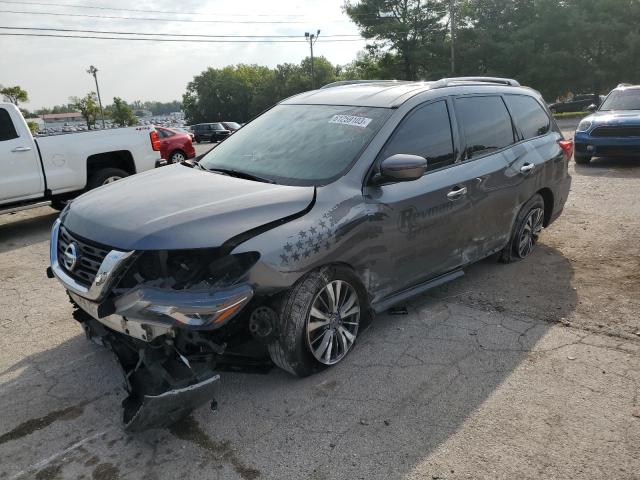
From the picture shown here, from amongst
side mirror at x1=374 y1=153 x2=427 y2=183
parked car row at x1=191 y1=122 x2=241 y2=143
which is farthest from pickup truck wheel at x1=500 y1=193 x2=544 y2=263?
parked car row at x1=191 y1=122 x2=241 y2=143

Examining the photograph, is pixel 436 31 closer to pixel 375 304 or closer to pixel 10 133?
pixel 10 133

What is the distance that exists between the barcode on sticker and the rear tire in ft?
30.5

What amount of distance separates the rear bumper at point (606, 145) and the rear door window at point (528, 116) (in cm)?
639

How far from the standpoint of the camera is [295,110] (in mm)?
4465

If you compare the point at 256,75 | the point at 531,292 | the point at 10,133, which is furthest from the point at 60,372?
the point at 256,75

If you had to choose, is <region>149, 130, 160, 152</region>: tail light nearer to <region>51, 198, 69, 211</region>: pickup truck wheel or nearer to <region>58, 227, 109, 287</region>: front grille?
<region>51, 198, 69, 211</region>: pickup truck wheel

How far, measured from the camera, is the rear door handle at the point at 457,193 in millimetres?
4136

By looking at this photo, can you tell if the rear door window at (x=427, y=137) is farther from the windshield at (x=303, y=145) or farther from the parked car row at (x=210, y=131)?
the parked car row at (x=210, y=131)

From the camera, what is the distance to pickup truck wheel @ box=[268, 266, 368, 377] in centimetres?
318

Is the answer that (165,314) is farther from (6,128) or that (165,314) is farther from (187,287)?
(6,128)

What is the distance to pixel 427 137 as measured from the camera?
4062 millimetres

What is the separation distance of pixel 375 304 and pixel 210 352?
4.20 feet

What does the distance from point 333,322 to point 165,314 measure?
114cm

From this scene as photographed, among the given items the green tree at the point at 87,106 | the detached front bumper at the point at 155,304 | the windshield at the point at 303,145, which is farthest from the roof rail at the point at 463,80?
the green tree at the point at 87,106
